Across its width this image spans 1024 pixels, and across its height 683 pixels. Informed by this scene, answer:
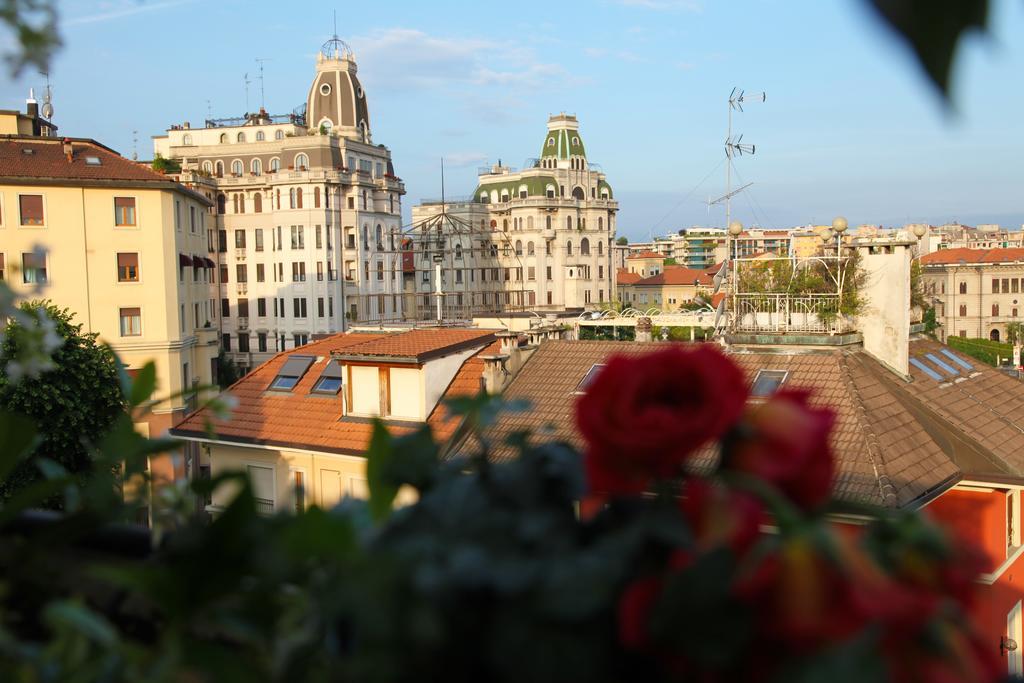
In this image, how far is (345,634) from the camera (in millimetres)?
1378

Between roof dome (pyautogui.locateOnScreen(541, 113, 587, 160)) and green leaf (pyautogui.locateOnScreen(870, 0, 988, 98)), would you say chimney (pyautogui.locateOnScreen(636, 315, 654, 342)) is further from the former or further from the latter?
roof dome (pyautogui.locateOnScreen(541, 113, 587, 160))

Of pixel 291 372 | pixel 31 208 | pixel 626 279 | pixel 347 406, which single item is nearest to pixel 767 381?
pixel 347 406

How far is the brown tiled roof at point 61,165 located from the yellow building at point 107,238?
0.11 feet

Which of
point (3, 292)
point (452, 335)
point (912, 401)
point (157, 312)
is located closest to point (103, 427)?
point (452, 335)

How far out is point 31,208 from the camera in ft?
107

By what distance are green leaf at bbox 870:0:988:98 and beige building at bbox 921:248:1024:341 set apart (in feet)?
314

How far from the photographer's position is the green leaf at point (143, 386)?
2.17 meters

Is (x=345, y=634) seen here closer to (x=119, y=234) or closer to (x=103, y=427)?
(x=103, y=427)

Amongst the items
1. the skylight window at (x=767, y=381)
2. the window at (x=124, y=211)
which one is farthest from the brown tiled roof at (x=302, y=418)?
the window at (x=124, y=211)

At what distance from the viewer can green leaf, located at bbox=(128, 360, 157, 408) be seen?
2.17 metres

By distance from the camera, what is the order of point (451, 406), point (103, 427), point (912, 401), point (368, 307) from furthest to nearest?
point (368, 307)
point (103, 427)
point (912, 401)
point (451, 406)

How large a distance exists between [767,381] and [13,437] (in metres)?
13.9

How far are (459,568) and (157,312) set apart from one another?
117ft

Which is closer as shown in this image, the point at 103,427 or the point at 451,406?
the point at 451,406
